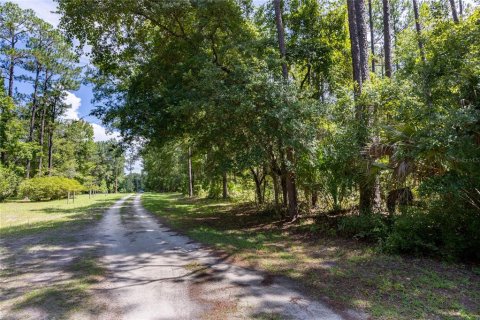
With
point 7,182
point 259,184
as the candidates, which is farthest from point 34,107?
point 259,184

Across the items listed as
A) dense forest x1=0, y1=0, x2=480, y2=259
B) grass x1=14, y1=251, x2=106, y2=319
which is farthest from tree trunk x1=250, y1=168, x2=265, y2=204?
grass x1=14, y1=251, x2=106, y2=319

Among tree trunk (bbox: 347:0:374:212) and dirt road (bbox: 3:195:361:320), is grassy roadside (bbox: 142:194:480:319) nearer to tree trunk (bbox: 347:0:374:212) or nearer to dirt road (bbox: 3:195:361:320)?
dirt road (bbox: 3:195:361:320)

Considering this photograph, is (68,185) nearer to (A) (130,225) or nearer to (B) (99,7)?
(A) (130,225)

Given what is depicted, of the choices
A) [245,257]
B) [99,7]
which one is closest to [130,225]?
[245,257]

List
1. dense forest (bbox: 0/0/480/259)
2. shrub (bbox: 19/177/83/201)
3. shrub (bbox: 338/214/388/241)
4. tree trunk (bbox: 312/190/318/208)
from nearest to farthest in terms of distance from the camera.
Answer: dense forest (bbox: 0/0/480/259), shrub (bbox: 338/214/388/241), tree trunk (bbox: 312/190/318/208), shrub (bbox: 19/177/83/201)

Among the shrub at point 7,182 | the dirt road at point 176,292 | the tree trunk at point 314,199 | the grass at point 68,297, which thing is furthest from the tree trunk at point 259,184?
the shrub at point 7,182

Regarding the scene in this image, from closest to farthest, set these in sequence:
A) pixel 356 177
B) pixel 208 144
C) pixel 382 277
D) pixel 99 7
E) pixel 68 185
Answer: pixel 382 277 → pixel 356 177 → pixel 99 7 → pixel 208 144 → pixel 68 185

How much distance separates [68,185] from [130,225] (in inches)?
745

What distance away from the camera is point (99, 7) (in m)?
10.5

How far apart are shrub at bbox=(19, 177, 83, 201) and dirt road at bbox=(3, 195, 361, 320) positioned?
22.8 m

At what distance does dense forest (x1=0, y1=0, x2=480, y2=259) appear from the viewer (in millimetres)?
5773

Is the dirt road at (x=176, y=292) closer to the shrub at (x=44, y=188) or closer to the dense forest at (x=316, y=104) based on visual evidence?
the dense forest at (x=316, y=104)

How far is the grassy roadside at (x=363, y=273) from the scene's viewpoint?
13.3ft

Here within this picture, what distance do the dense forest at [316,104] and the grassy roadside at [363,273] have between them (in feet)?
2.14
